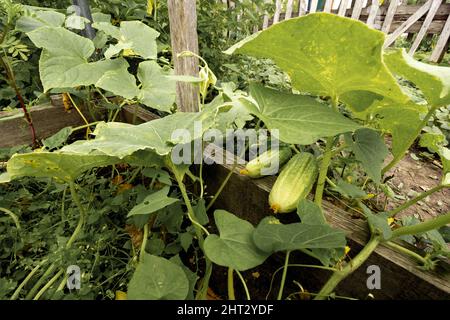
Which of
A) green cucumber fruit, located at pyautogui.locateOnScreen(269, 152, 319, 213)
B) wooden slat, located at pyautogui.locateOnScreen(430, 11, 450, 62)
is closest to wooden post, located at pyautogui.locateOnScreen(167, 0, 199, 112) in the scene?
green cucumber fruit, located at pyautogui.locateOnScreen(269, 152, 319, 213)

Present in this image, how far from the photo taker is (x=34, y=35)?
0.81 metres

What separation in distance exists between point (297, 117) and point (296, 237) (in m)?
0.24

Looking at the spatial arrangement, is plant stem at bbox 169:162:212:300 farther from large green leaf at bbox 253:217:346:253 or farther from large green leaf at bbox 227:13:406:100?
large green leaf at bbox 227:13:406:100

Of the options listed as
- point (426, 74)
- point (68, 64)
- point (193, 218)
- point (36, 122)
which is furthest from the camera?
point (36, 122)

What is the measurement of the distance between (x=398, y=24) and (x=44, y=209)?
13.3 feet

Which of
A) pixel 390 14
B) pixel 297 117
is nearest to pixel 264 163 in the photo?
pixel 297 117

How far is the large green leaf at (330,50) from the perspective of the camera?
39 centimetres

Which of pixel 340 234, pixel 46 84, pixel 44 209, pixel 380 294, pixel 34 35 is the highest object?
pixel 34 35

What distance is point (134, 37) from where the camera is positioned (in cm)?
97

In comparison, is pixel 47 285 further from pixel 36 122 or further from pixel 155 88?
pixel 36 122

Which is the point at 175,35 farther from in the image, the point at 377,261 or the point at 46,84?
the point at 377,261

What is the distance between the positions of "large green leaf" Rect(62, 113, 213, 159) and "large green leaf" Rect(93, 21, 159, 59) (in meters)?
0.40

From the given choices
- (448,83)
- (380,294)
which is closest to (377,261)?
(380,294)

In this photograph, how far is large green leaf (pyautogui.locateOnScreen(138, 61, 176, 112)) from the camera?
862 mm
